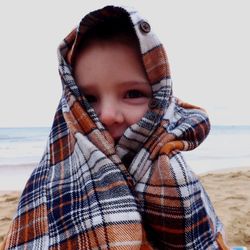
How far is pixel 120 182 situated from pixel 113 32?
530 mm

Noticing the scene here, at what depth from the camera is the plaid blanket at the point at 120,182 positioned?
2.97ft

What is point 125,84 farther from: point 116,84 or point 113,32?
point 113,32

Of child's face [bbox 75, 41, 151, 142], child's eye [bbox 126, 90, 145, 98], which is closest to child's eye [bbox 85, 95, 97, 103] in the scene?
child's face [bbox 75, 41, 151, 142]

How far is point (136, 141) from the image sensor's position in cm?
106

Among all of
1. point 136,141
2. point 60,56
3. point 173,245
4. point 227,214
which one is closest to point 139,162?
point 136,141

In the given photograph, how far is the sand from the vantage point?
2.43 meters

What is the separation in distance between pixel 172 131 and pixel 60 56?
1.63ft

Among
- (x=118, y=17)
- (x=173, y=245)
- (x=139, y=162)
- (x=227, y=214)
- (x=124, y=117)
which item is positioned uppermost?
(x=118, y=17)

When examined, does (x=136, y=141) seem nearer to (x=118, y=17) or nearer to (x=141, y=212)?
(x=141, y=212)

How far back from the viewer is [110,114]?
1.06 metres

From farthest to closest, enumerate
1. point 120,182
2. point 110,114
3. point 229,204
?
point 229,204 → point 110,114 → point 120,182

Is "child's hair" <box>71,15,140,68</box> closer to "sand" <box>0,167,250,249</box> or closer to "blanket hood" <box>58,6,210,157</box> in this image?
"blanket hood" <box>58,6,210,157</box>

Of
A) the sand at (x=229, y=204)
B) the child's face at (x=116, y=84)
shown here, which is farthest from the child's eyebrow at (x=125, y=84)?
the sand at (x=229, y=204)

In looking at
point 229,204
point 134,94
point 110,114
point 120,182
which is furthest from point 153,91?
point 229,204
